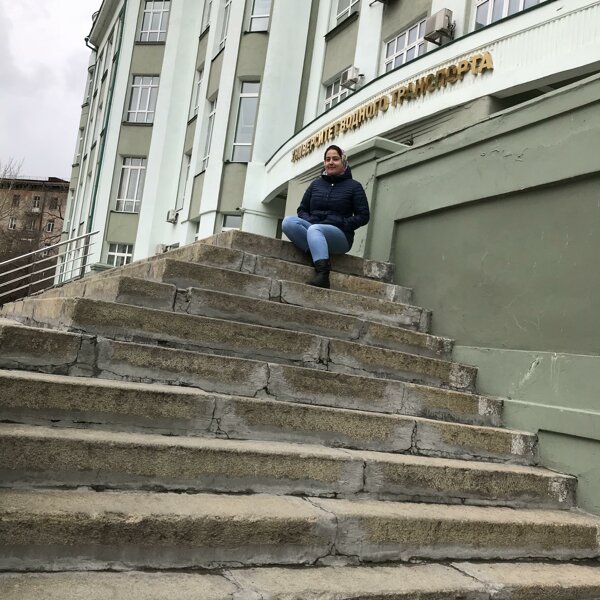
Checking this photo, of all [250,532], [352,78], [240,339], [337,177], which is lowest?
[250,532]

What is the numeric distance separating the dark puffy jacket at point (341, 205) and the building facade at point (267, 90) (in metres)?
0.88

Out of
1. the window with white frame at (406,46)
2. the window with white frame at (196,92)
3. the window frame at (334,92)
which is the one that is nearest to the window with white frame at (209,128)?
the window with white frame at (196,92)

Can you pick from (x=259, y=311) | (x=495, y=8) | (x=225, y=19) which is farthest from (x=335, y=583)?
(x=225, y=19)

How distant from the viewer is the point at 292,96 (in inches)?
637

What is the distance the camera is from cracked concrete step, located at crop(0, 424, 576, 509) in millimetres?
2570

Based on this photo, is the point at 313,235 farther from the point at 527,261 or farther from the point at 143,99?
the point at 143,99

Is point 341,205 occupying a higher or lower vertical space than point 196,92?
lower

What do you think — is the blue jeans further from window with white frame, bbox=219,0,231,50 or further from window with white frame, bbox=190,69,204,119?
window with white frame, bbox=190,69,204,119

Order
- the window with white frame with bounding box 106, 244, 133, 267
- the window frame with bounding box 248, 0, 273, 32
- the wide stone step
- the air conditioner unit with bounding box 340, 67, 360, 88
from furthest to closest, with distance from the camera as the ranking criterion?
the window with white frame with bounding box 106, 244, 133, 267
the window frame with bounding box 248, 0, 273, 32
the air conditioner unit with bounding box 340, 67, 360, 88
the wide stone step

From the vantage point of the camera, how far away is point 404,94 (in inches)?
371

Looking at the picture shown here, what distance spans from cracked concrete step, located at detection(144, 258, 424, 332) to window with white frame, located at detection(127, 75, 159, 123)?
62.8ft

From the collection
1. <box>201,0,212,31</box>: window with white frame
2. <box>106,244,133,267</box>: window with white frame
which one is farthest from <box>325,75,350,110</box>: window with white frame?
<box>106,244,133,267</box>: window with white frame

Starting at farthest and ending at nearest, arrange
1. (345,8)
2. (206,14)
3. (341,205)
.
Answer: (206,14) → (345,8) → (341,205)

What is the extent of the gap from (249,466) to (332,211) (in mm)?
3571
